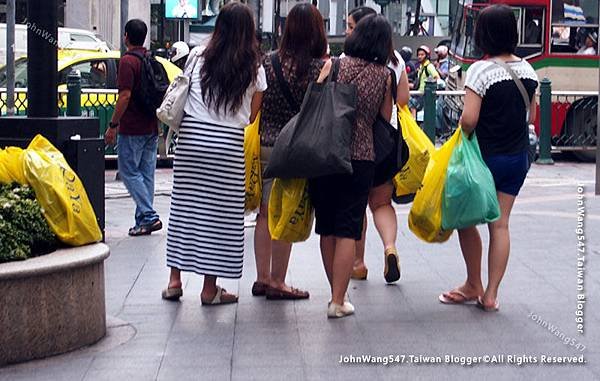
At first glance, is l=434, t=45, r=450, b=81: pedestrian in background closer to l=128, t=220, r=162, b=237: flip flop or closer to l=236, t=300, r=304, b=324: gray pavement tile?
l=128, t=220, r=162, b=237: flip flop

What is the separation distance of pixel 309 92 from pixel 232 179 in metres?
0.74

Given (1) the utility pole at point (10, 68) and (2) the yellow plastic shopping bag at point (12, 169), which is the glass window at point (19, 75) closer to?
(1) the utility pole at point (10, 68)

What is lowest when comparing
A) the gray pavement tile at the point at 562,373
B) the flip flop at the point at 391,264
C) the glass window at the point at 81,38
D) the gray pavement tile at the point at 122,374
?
the gray pavement tile at the point at 122,374

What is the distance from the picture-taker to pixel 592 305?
7188 mm

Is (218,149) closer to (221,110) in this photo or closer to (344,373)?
(221,110)

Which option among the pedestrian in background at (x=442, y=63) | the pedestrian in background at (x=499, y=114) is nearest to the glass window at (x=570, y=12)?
the pedestrian in background at (x=442, y=63)

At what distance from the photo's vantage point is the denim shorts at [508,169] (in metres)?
6.93

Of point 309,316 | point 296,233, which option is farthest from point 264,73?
point 309,316

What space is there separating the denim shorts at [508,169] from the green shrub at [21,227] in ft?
8.30

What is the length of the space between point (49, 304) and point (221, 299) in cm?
161

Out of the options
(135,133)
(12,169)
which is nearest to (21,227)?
(12,169)

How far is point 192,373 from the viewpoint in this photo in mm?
5676

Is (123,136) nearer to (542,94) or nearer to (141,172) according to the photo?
(141,172)

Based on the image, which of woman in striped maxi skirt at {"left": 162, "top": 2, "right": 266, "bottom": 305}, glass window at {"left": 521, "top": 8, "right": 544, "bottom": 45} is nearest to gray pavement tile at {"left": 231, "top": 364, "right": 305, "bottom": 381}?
woman in striped maxi skirt at {"left": 162, "top": 2, "right": 266, "bottom": 305}
